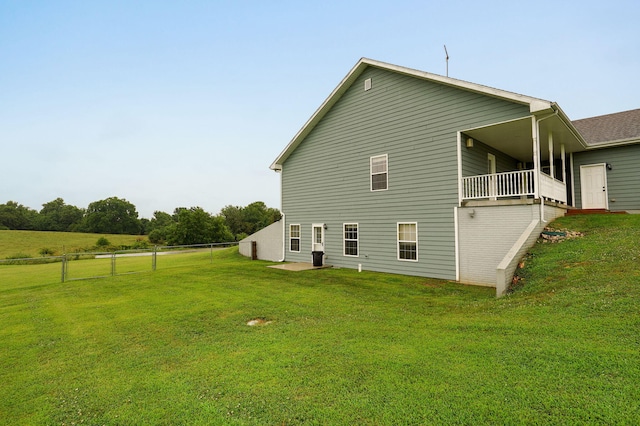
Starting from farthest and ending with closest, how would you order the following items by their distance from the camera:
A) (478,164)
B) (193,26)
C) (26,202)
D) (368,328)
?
(26,202)
(193,26)
(478,164)
(368,328)

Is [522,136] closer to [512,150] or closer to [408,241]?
[512,150]

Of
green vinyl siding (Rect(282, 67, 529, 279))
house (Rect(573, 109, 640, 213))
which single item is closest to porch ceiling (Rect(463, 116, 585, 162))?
green vinyl siding (Rect(282, 67, 529, 279))

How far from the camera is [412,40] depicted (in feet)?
57.1

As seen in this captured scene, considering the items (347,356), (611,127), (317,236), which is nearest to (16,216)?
(317,236)

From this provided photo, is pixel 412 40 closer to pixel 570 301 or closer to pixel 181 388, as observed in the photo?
pixel 570 301

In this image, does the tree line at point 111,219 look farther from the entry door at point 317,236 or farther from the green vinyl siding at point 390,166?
the green vinyl siding at point 390,166

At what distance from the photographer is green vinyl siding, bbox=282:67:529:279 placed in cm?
980

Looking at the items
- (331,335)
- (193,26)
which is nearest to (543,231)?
(331,335)

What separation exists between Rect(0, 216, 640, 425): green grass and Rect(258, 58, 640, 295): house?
205cm

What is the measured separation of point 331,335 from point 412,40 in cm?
1882

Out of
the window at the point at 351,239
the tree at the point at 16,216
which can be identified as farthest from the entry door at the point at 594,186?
the tree at the point at 16,216

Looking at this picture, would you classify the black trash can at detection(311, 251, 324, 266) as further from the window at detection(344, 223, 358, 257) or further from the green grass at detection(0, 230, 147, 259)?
the green grass at detection(0, 230, 147, 259)

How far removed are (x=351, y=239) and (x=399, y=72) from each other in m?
7.09

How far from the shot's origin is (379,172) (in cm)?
1180
